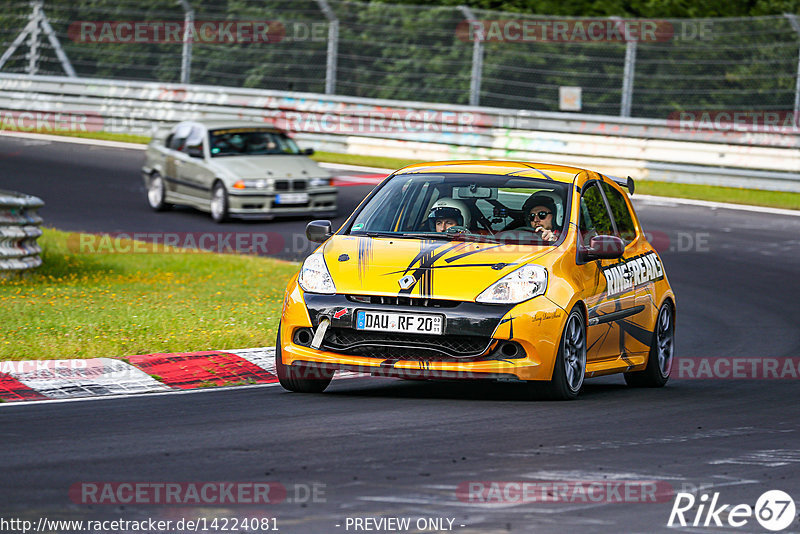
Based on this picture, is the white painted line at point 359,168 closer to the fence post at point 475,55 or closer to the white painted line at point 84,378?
the fence post at point 475,55

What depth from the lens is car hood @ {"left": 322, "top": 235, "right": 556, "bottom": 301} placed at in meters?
8.54

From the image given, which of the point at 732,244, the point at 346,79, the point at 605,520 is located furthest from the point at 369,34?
the point at 605,520

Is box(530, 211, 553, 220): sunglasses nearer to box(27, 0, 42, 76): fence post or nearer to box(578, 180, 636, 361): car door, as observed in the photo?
box(578, 180, 636, 361): car door

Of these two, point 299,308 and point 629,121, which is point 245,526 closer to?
point 299,308

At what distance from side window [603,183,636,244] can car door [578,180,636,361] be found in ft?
0.43

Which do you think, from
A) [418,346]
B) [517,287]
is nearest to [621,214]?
[517,287]

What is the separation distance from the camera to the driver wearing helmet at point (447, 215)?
9.56m

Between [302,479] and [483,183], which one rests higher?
[483,183]

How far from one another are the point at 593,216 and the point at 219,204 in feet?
37.7

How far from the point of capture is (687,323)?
1382 cm

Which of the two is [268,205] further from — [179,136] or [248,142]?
[179,136]

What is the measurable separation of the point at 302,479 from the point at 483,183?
3.93 m

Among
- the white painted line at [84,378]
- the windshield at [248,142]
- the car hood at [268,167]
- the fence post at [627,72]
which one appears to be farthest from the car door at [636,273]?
the fence post at [627,72]

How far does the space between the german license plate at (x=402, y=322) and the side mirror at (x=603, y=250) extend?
52.4 inches
